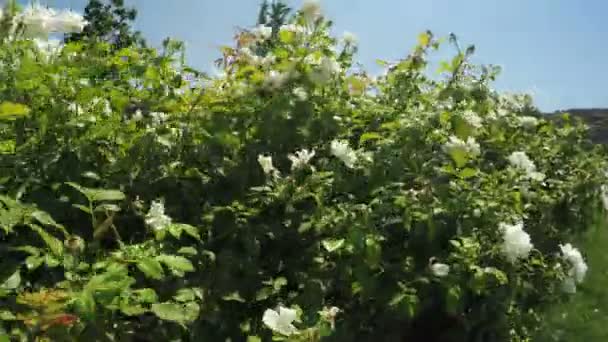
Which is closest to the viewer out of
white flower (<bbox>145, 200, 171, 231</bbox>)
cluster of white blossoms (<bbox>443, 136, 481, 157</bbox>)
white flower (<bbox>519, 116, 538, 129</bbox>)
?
white flower (<bbox>145, 200, 171, 231</bbox>)

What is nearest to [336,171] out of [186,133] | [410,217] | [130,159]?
[410,217]

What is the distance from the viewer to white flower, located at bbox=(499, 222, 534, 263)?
292 centimetres

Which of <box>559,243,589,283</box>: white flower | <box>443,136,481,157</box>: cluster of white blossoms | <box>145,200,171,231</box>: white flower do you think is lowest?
<box>559,243,589,283</box>: white flower

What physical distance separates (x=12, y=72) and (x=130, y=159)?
51 centimetres

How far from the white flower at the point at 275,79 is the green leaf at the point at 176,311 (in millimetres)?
1225

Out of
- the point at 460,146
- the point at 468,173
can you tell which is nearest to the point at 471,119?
the point at 460,146

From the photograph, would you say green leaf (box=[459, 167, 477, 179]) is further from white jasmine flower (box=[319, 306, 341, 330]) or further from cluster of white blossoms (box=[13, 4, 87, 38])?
cluster of white blossoms (box=[13, 4, 87, 38])

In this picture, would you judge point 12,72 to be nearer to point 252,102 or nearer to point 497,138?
point 252,102

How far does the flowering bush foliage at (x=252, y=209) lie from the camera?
2.33 metres

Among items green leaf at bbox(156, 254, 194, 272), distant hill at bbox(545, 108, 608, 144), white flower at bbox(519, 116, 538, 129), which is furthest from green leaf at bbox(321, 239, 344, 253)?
distant hill at bbox(545, 108, 608, 144)

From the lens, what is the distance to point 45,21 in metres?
3.15

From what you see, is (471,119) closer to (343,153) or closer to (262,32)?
(343,153)

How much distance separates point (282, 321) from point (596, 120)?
1229 cm

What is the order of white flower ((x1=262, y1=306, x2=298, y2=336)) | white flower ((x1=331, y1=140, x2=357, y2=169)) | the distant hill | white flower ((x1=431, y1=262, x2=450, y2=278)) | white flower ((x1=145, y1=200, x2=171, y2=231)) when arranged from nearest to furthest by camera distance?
white flower ((x1=262, y1=306, x2=298, y2=336)), white flower ((x1=145, y1=200, x2=171, y2=231)), white flower ((x1=431, y1=262, x2=450, y2=278)), white flower ((x1=331, y1=140, x2=357, y2=169)), the distant hill
